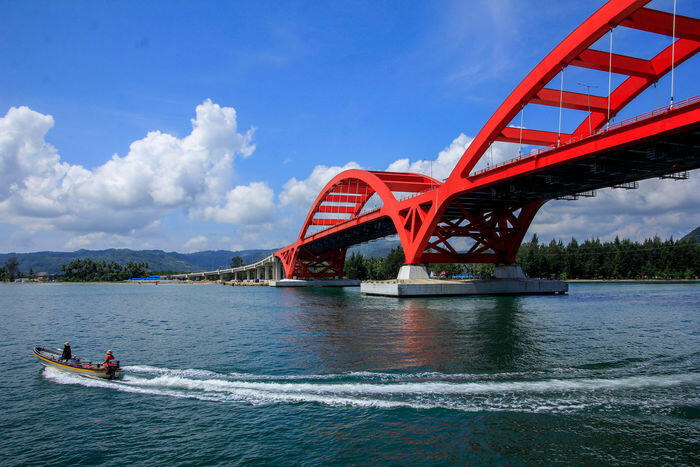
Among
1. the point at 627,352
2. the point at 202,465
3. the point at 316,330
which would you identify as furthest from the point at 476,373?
the point at 316,330

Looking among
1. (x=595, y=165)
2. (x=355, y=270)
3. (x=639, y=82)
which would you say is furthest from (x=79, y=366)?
(x=355, y=270)

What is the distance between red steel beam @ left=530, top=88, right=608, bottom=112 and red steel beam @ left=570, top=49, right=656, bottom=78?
3586mm

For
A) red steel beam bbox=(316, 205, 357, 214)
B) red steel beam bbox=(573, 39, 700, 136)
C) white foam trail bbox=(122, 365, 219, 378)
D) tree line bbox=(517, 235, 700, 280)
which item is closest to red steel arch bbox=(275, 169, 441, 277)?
red steel beam bbox=(316, 205, 357, 214)

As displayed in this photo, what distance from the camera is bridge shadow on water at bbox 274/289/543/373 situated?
19.1 meters

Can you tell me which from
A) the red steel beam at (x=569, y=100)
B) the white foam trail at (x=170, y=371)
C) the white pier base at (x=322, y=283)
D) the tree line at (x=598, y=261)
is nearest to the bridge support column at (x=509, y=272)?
the red steel beam at (x=569, y=100)

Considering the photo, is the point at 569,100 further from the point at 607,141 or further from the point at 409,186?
the point at 409,186

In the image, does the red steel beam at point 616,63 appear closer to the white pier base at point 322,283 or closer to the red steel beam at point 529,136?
the red steel beam at point 529,136

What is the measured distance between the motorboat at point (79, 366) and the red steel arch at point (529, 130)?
31.7m

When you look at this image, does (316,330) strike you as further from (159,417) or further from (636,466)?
(636,466)

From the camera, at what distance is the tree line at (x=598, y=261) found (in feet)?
421

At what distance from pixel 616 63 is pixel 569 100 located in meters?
5.39

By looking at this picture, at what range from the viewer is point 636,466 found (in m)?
9.78

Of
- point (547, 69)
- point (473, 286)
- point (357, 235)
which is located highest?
point (547, 69)

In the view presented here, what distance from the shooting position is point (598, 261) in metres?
138
